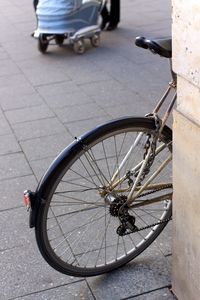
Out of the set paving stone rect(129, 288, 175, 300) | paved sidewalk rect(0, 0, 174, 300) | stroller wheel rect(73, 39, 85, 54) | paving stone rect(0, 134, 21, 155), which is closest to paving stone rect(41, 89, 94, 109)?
paved sidewalk rect(0, 0, 174, 300)

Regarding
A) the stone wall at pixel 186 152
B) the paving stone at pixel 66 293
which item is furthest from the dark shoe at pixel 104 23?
the stone wall at pixel 186 152

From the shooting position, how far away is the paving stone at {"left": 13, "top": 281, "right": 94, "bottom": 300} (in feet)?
9.59

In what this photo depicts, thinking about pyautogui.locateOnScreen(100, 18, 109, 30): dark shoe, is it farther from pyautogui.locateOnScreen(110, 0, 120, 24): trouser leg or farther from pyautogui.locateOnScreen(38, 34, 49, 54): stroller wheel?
pyautogui.locateOnScreen(38, 34, 49, 54): stroller wheel

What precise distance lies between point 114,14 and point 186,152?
662 centimetres

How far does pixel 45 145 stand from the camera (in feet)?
15.8

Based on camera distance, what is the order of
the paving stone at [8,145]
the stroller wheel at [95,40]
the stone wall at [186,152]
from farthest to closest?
the stroller wheel at [95,40] → the paving stone at [8,145] → the stone wall at [186,152]

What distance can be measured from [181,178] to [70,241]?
1129 millimetres

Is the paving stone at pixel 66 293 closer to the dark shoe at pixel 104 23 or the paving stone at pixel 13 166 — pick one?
the paving stone at pixel 13 166

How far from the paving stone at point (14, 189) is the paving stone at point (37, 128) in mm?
857

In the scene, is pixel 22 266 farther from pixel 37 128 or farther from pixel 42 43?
pixel 42 43

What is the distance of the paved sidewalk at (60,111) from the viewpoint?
3021 mm

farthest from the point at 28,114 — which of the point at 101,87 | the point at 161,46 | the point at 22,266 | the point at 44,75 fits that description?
the point at 161,46

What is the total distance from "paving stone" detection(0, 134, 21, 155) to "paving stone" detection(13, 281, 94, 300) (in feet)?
6.54

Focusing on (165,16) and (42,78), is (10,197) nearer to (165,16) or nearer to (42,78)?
(42,78)
